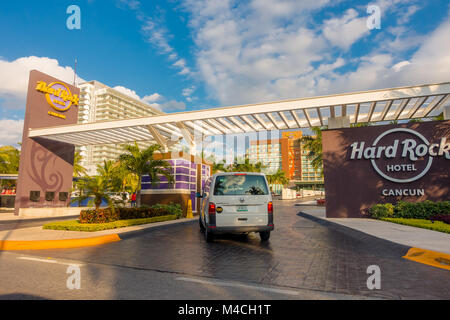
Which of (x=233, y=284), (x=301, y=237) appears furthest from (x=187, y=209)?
(x=233, y=284)

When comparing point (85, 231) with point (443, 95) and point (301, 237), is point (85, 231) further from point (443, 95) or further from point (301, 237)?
point (443, 95)

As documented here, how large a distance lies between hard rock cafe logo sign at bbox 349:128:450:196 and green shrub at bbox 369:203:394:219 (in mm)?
798

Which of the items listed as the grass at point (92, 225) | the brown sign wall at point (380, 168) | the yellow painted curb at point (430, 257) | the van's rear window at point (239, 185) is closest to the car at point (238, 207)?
the van's rear window at point (239, 185)

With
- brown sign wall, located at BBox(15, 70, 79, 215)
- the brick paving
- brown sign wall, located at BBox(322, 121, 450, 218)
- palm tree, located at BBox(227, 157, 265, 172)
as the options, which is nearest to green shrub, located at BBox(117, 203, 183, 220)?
the brick paving

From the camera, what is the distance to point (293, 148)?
16000cm

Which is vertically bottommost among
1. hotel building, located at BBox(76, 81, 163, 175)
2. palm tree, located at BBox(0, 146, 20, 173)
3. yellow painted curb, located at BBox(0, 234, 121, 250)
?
yellow painted curb, located at BBox(0, 234, 121, 250)

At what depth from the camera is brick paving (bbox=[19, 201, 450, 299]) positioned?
4336 millimetres

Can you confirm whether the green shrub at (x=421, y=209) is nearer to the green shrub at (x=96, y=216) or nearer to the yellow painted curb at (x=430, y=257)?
the yellow painted curb at (x=430, y=257)

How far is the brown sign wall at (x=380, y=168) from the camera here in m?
13.4

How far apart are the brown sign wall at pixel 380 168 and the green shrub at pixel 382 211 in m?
0.53

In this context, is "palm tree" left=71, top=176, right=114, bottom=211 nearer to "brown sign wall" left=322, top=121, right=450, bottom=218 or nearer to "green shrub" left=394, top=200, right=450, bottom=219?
"brown sign wall" left=322, top=121, right=450, bottom=218

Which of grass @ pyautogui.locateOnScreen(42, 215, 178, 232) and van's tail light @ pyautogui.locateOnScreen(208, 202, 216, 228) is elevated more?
van's tail light @ pyautogui.locateOnScreen(208, 202, 216, 228)

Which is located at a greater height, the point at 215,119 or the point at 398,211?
the point at 215,119
